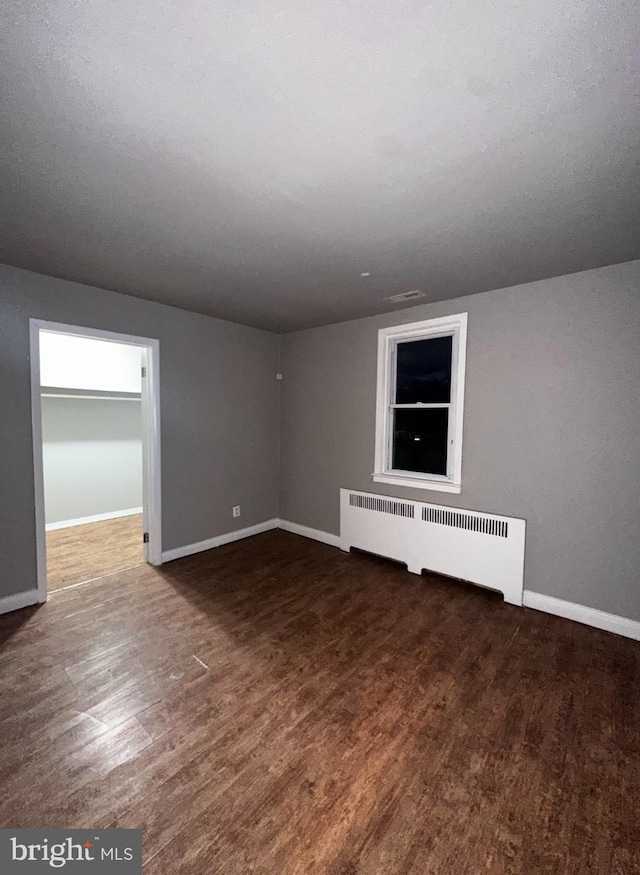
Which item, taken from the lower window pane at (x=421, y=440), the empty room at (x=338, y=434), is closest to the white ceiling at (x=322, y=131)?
the empty room at (x=338, y=434)

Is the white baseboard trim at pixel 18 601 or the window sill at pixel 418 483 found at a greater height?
the window sill at pixel 418 483

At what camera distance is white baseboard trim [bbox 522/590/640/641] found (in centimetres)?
245

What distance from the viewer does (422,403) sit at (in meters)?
3.51

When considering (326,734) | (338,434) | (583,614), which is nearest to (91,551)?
(338,434)

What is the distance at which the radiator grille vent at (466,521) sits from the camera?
2.92m

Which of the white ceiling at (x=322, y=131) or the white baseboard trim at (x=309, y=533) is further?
the white baseboard trim at (x=309, y=533)

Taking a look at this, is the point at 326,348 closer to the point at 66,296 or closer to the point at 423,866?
the point at 66,296

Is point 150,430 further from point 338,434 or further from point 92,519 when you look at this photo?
point 92,519

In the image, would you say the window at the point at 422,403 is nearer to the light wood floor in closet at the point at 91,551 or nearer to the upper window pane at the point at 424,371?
the upper window pane at the point at 424,371

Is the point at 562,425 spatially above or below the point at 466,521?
above

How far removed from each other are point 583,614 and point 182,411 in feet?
12.5

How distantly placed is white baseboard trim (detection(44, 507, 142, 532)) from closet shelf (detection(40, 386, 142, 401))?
1.59 metres

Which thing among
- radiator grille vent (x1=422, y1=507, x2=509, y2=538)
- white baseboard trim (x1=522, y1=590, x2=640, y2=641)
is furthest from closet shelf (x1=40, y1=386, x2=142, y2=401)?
white baseboard trim (x1=522, y1=590, x2=640, y2=641)

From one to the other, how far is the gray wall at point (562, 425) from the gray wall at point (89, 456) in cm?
396
